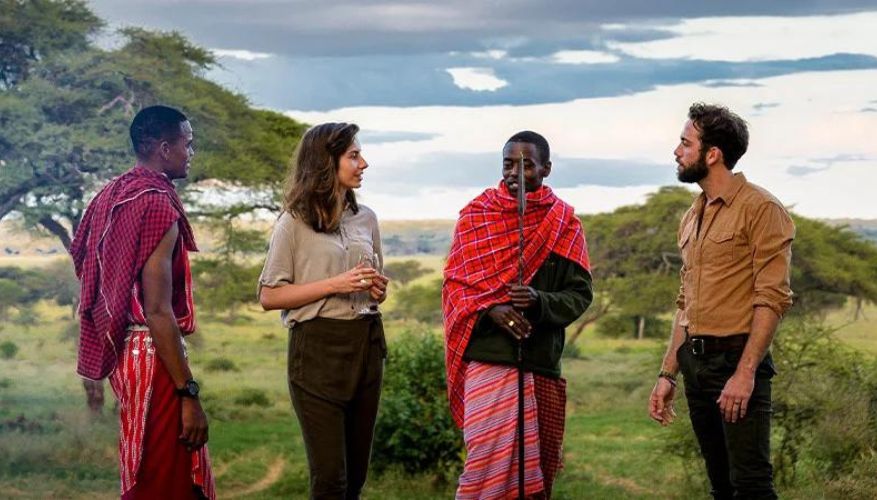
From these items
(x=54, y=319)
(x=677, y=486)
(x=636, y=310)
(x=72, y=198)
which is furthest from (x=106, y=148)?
(x=636, y=310)

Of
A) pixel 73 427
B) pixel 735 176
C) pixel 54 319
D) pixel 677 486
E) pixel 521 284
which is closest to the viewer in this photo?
pixel 735 176

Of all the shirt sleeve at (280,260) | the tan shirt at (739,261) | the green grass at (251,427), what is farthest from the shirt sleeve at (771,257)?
the green grass at (251,427)

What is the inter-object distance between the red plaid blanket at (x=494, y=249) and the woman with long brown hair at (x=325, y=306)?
17.8 inches

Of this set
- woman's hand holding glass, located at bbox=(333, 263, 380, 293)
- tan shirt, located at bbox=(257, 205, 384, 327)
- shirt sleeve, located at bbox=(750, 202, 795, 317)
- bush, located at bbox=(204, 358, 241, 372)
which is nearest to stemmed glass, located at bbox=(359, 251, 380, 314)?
tan shirt, located at bbox=(257, 205, 384, 327)

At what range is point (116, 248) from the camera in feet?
14.9

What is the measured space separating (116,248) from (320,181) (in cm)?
87

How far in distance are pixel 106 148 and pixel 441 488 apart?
10.9 m

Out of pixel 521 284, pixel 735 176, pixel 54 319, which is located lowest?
pixel 54 319

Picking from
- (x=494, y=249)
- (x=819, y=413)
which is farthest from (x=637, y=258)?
(x=494, y=249)

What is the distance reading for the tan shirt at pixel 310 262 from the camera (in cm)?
508

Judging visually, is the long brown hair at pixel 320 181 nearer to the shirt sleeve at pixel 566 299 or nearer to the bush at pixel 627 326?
the shirt sleeve at pixel 566 299

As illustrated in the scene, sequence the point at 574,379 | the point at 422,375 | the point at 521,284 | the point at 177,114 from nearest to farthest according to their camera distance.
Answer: the point at 177,114 → the point at 521,284 → the point at 422,375 → the point at 574,379

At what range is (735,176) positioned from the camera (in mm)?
5012

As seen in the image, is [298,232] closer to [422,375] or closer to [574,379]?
[422,375]
